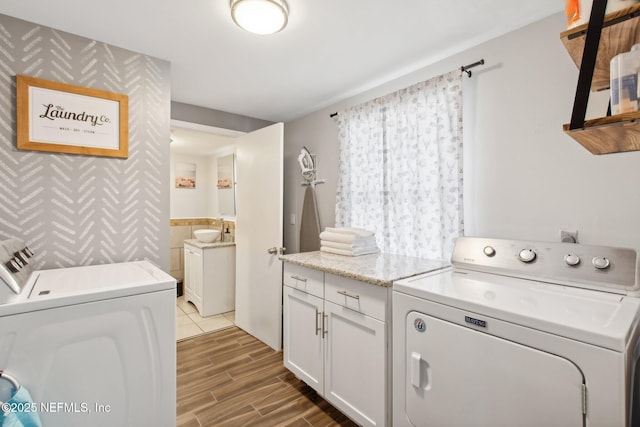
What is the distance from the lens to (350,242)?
7.06 ft

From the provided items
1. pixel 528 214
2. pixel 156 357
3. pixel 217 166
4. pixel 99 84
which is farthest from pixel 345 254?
pixel 217 166

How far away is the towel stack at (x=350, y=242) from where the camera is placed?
2156mm

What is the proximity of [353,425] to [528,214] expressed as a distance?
157cm

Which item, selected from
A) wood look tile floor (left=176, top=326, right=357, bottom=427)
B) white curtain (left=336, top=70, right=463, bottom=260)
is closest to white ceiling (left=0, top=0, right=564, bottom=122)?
white curtain (left=336, top=70, right=463, bottom=260)

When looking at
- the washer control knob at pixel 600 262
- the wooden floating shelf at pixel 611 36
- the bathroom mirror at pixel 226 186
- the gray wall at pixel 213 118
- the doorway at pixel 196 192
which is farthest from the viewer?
the bathroom mirror at pixel 226 186

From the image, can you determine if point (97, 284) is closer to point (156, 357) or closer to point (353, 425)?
point (156, 357)

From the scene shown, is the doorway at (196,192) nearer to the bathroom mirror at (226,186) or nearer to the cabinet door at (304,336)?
the bathroom mirror at (226,186)

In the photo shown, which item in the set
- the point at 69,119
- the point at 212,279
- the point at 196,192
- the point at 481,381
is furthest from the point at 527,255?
the point at 196,192

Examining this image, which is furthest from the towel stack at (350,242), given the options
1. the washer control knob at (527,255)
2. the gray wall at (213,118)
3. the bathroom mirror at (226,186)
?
the bathroom mirror at (226,186)

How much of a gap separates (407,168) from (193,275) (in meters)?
2.97

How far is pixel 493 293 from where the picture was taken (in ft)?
4.07

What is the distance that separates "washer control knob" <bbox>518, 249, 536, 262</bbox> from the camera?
1.41 metres

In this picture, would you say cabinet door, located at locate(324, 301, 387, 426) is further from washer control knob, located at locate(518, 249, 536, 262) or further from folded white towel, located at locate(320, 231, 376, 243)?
washer control knob, located at locate(518, 249, 536, 262)

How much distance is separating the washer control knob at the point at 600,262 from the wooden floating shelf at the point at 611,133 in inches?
17.7
